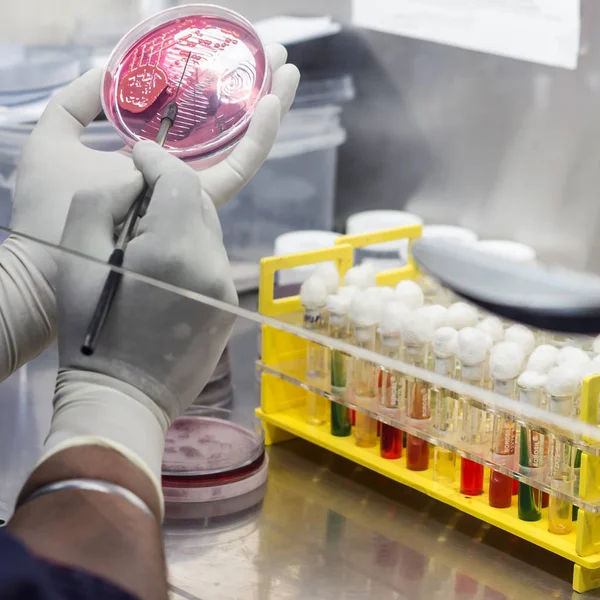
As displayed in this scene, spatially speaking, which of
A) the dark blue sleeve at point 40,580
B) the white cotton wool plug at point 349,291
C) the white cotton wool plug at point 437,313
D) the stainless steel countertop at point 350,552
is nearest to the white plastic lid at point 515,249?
the white cotton wool plug at point 437,313

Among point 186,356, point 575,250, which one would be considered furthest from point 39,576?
point 575,250

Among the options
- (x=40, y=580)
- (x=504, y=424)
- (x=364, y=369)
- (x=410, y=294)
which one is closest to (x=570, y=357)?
(x=504, y=424)

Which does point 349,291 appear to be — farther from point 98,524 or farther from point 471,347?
point 98,524

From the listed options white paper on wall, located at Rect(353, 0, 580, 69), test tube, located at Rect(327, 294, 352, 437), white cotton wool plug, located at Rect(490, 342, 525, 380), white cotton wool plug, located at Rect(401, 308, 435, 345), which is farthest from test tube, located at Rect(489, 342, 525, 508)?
white paper on wall, located at Rect(353, 0, 580, 69)

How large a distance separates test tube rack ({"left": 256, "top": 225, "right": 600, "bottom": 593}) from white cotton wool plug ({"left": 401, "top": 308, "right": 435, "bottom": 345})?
6 centimetres

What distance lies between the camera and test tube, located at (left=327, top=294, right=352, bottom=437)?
1.38 metres

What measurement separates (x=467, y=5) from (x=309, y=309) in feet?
2.86

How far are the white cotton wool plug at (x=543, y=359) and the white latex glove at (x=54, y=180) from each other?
37 centimetres

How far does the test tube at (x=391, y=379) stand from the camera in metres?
1.30

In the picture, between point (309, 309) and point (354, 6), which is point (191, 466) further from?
point (354, 6)

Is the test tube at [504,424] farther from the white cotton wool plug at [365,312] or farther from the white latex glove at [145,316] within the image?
the white latex glove at [145,316]

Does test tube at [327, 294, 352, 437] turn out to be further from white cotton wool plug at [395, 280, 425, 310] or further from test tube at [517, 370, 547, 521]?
test tube at [517, 370, 547, 521]

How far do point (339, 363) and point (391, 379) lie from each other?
0.10 meters

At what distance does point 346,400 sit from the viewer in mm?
1384
